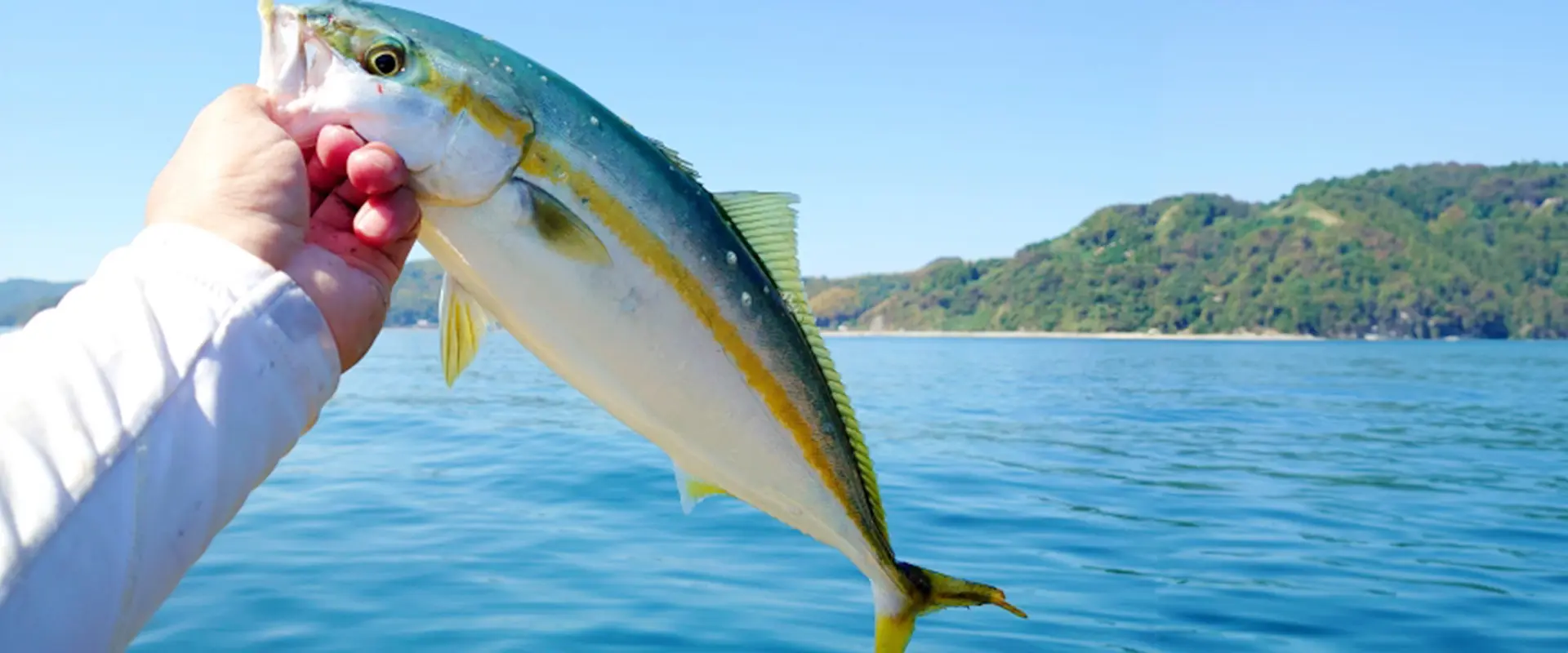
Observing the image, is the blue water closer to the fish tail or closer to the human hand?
the fish tail

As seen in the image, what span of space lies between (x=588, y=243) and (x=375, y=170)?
18.7 inches

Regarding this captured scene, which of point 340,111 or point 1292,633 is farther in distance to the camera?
point 1292,633

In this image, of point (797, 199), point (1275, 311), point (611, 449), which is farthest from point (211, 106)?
point (1275, 311)

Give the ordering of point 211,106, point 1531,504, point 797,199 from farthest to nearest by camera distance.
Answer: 1. point 1531,504
2. point 797,199
3. point 211,106

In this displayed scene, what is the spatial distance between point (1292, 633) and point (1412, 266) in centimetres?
20228

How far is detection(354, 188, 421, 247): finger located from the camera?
1911 mm

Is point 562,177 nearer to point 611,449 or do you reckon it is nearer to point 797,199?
point 797,199

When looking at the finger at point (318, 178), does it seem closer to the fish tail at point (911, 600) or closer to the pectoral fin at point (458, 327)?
the pectoral fin at point (458, 327)

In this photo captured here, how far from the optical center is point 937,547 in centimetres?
1122

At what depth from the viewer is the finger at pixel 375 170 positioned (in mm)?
1983

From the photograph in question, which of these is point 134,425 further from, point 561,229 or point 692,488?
point 692,488

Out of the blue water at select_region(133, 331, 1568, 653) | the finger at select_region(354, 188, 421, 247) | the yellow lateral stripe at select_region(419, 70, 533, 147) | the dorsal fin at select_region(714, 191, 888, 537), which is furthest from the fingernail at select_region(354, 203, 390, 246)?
the blue water at select_region(133, 331, 1568, 653)

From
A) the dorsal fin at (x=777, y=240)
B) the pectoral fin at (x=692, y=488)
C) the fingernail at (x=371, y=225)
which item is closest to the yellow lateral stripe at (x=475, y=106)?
the fingernail at (x=371, y=225)

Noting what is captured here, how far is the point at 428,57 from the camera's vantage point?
2246 millimetres
